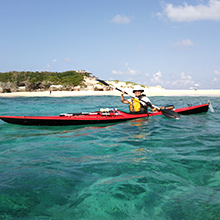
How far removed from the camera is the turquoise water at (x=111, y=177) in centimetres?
239

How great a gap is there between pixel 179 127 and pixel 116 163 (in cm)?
401

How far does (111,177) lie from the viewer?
3207mm

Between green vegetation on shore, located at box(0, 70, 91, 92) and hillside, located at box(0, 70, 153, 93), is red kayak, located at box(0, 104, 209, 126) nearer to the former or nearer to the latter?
hillside, located at box(0, 70, 153, 93)

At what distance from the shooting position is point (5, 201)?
2535 mm

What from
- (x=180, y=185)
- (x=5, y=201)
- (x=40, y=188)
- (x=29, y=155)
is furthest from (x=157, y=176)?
(x=29, y=155)

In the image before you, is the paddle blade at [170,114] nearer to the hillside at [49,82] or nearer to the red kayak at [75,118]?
the red kayak at [75,118]

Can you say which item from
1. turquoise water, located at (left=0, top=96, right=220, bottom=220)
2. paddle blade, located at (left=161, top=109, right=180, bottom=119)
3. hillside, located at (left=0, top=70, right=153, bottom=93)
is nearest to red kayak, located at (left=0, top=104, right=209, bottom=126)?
paddle blade, located at (left=161, top=109, right=180, bottom=119)

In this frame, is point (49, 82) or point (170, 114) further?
point (49, 82)

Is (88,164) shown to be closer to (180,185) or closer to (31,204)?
(31,204)

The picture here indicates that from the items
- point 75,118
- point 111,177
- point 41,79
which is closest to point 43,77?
point 41,79

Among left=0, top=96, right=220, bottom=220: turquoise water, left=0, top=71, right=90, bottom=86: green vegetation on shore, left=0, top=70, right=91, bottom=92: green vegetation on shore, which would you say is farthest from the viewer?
left=0, top=71, right=90, bottom=86: green vegetation on shore

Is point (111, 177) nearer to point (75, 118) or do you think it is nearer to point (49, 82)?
point (75, 118)

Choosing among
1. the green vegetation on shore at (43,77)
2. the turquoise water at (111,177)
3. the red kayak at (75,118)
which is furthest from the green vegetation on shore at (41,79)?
the turquoise water at (111,177)

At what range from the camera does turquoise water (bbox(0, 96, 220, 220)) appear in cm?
239
